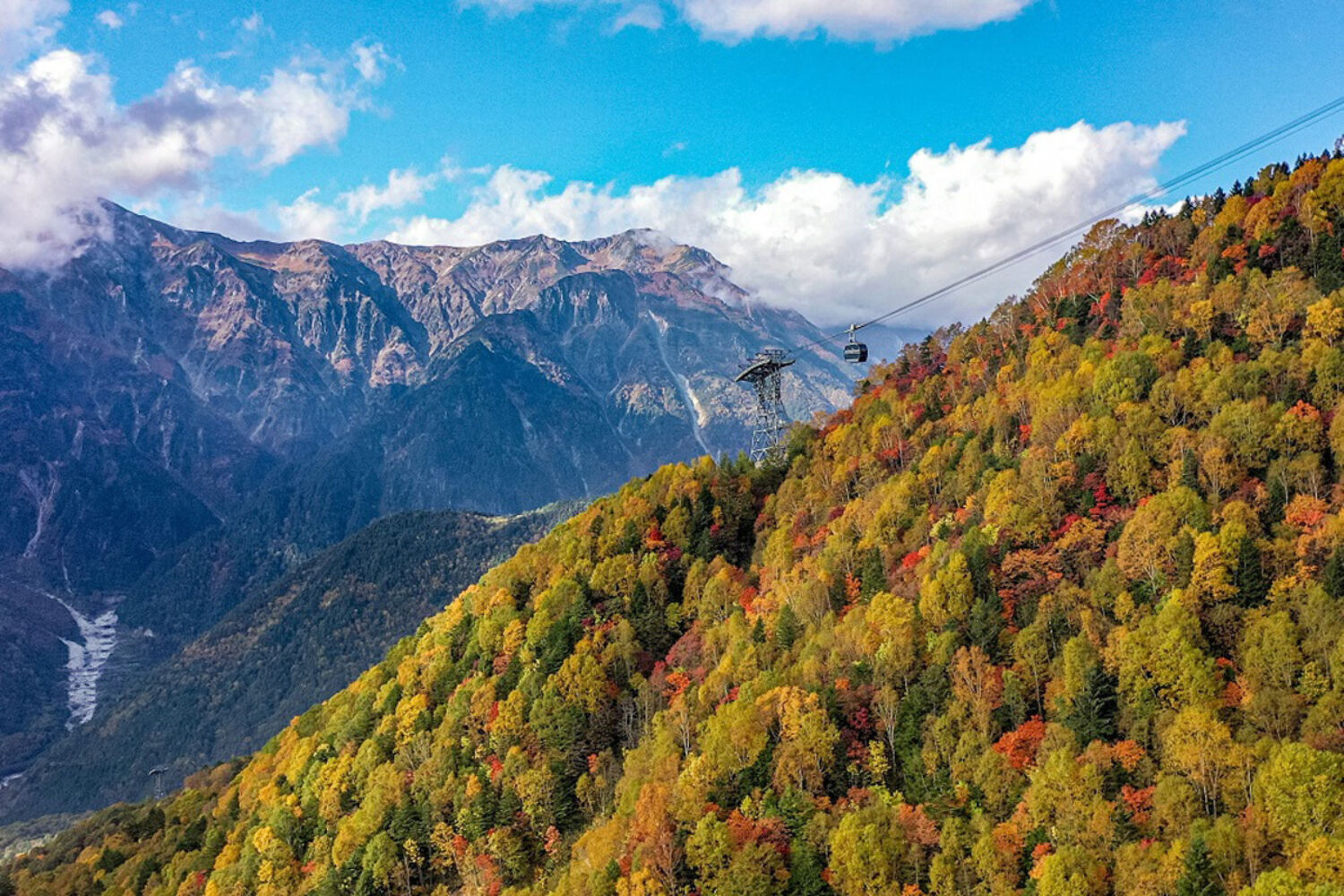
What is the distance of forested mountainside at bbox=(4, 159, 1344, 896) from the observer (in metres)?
100

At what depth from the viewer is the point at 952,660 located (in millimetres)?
123250

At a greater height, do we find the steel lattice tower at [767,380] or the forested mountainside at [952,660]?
the steel lattice tower at [767,380]

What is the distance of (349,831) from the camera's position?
157 m

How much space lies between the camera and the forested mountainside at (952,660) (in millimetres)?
100125

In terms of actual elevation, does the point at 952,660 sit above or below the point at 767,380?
below

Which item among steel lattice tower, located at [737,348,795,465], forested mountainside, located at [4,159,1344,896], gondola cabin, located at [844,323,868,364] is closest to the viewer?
forested mountainside, located at [4,159,1344,896]

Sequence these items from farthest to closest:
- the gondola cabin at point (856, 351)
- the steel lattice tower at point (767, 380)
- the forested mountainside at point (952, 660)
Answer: the steel lattice tower at point (767, 380), the gondola cabin at point (856, 351), the forested mountainside at point (952, 660)

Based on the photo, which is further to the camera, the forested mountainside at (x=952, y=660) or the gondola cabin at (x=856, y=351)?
the gondola cabin at (x=856, y=351)

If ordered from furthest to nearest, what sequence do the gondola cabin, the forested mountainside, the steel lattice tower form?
the steel lattice tower → the gondola cabin → the forested mountainside

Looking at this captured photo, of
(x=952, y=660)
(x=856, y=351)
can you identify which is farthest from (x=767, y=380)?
(x=952, y=660)

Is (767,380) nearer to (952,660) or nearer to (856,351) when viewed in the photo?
(856,351)

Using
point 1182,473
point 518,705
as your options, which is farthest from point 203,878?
point 1182,473

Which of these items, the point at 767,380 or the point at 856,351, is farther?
the point at 767,380

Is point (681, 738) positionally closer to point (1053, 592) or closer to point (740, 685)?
point (740, 685)
